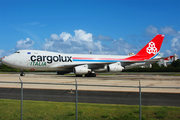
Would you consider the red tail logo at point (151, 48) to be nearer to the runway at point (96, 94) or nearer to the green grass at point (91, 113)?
the runway at point (96, 94)

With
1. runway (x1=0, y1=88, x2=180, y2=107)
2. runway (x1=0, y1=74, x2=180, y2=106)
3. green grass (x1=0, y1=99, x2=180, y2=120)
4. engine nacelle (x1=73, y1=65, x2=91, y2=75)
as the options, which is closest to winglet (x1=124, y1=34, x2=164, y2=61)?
engine nacelle (x1=73, y1=65, x2=91, y2=75)

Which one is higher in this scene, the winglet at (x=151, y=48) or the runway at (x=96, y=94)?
the winglet at (x=151, y=48)

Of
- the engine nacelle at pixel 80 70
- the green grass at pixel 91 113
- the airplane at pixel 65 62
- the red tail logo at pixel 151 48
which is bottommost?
the green grass at pixel 91 113

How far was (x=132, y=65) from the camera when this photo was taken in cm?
4084

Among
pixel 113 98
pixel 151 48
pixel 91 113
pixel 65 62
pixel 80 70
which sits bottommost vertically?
pixel 91 113

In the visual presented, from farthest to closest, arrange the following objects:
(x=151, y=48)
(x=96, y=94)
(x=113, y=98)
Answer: (x=151, y=48) < (x=96, y=94) < (x=113, y=98)

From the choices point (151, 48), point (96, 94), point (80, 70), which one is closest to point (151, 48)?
point (151, 48)

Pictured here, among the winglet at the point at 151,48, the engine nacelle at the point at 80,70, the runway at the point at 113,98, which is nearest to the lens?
the runway at the point at 113,98

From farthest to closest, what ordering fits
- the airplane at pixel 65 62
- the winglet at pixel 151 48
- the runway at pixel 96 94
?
1. the winglet at pixel 151 48
2. the airplane at pixel 65 62
3. the runway at pixel 96 94

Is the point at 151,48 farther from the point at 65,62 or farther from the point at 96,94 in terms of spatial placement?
the point at 96,94

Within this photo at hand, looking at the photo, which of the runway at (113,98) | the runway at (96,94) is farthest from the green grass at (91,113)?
the runway at (113,98)

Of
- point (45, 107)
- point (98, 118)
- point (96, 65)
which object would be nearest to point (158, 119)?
point (98, 118)

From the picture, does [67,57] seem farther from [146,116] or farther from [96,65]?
[146,116]

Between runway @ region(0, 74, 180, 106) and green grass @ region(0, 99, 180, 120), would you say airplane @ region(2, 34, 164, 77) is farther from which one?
green grass @ region(0, 99, 180, 120)
